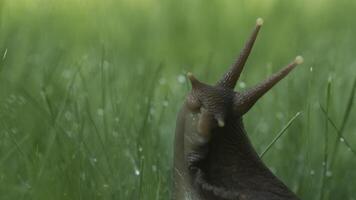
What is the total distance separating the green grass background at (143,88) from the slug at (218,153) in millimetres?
262

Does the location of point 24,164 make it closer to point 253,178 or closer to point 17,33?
point 253,178

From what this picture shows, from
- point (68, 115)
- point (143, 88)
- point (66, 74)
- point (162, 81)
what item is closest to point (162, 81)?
point (162, 81)

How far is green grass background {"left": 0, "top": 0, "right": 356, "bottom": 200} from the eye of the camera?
2377 millimetres

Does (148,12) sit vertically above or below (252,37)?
below

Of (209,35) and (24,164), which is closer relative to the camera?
(24,164)

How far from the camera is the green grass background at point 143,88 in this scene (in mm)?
2377

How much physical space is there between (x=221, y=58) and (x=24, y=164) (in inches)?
70.0

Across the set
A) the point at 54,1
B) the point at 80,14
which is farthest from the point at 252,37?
the point at 80,14

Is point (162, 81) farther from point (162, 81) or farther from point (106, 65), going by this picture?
point (106, 65)

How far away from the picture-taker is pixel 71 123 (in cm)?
264

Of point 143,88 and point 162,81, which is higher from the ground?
point 143,88

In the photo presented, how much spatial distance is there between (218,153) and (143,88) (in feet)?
3.35

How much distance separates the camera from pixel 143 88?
2973 millimetres

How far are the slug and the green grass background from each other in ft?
0.86
